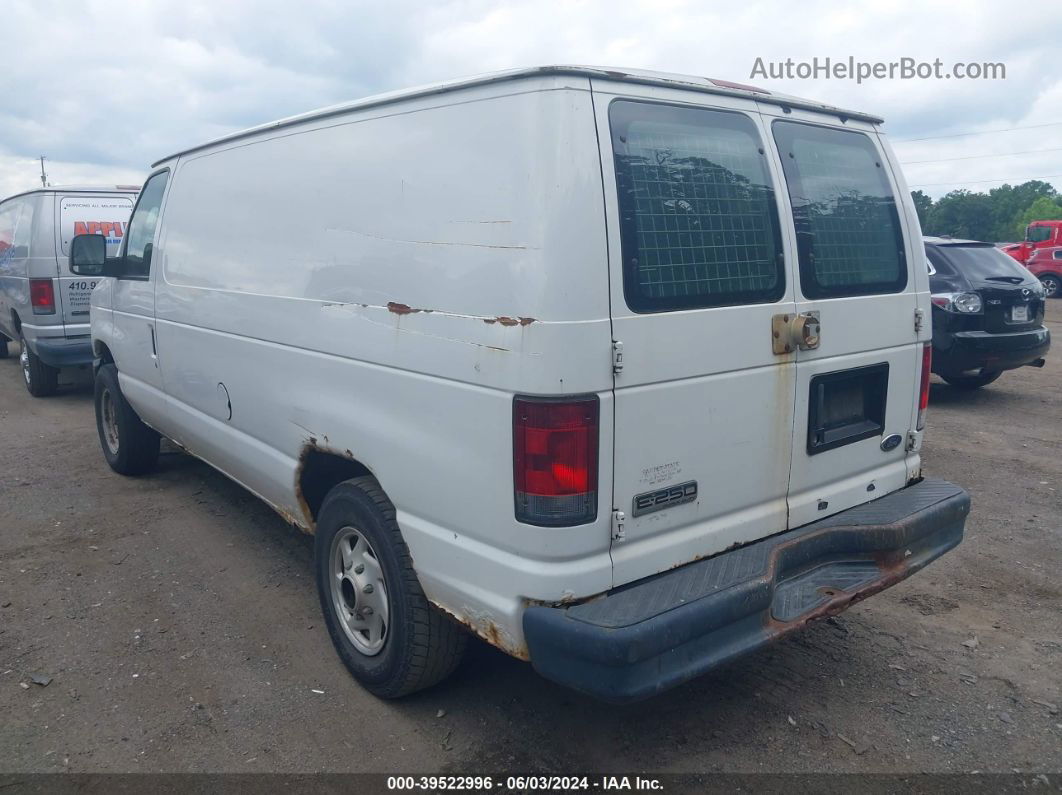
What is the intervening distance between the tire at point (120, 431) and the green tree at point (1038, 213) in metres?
76.7

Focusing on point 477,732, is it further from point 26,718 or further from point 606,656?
point 26,718

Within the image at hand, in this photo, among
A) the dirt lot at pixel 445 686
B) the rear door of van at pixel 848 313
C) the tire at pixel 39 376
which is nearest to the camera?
the dirt lot at pixel 445 686

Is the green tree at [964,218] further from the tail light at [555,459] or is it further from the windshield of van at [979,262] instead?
the tail light at [555,459]

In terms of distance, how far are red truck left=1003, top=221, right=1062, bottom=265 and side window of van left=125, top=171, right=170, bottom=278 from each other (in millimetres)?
21786

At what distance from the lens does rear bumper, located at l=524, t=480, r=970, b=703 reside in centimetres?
247

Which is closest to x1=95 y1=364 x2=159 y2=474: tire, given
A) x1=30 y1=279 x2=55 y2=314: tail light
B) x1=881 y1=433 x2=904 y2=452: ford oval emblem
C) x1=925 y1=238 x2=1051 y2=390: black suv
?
x1=30 y1=279 x2=55 y2=314: tail light

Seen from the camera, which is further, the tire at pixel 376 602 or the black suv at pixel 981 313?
the black suv at pixel 981 313

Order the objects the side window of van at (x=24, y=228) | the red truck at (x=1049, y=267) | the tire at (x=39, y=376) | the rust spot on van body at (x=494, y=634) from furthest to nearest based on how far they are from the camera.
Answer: the red truck at (x=1049, y=267) → the tire at (x=39, y=376) → the side window of van at (x=24, y=228) → the rust spot on van body at (x=494, y=634)

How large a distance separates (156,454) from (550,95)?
4899 mm

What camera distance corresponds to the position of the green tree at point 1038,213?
70562mm

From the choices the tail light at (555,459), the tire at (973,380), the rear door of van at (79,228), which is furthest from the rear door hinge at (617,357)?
the rear door of van at (79,228)

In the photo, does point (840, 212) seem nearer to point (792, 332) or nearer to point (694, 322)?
point (792, 332)

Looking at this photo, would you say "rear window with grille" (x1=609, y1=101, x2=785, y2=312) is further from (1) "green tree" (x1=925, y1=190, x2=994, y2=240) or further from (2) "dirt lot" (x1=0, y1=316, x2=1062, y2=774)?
(1) "green tree" (x1=925, y1=190, x2=994, y2=240)

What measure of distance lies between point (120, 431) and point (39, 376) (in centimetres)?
427
